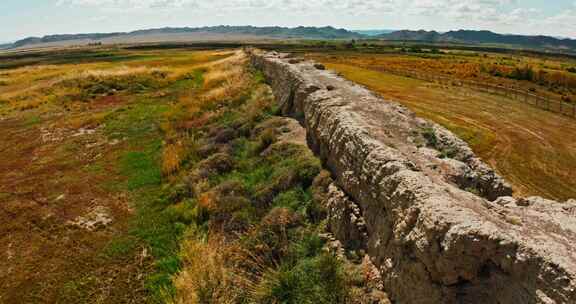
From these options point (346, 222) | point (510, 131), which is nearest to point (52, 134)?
point (346, 222)

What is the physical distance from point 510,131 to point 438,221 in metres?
20.9

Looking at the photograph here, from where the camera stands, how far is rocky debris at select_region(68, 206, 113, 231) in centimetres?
1381

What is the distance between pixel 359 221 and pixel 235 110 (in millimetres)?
16770

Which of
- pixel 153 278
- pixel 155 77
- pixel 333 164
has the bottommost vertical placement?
pixel 153 278

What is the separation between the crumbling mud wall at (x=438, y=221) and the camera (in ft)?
18.7

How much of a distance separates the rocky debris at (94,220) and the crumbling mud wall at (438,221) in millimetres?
8732

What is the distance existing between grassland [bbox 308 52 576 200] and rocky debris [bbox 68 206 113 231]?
16363mm

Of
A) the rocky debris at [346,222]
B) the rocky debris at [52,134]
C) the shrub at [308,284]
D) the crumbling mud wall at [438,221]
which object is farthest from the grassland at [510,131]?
the rocky debris at [52,134]

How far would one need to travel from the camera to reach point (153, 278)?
35.2ft

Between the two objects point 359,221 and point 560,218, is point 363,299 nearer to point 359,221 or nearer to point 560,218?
point 359,221

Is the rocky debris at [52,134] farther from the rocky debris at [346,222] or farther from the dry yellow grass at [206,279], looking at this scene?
the rocky debris at [346,222]

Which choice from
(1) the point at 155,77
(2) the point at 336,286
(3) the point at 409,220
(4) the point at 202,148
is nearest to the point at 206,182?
(4) the point at 202,148

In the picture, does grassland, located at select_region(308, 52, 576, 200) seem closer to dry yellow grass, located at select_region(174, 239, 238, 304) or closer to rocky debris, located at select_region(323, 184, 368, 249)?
rocky debris, located at select_region(323, 184, 368, 249)

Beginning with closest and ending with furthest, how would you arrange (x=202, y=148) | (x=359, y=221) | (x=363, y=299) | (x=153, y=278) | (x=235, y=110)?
(x=363, y=299) → (x=359, y=221) → (x=153, y=278) → (x=202, y=148) → (x=235, y=110)
